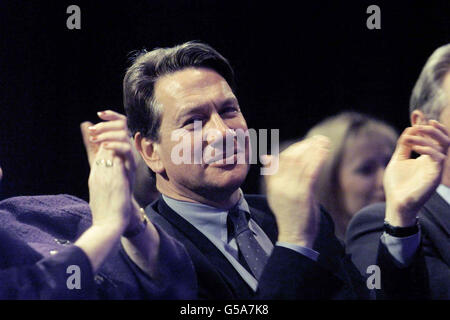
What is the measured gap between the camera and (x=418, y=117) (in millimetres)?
1943

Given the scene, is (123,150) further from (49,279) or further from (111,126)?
(49,279)

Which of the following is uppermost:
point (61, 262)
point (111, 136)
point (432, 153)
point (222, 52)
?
point (222, 52)

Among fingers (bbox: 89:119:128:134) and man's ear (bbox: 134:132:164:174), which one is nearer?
fingers (bbox: 89:119:128:134)

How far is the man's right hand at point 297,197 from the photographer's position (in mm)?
1487

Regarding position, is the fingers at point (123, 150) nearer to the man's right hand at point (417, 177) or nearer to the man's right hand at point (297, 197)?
the man's right hand at point (297, 197)

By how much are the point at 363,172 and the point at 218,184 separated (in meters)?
0.68

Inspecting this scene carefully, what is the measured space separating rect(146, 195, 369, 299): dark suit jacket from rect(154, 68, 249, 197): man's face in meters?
0.10

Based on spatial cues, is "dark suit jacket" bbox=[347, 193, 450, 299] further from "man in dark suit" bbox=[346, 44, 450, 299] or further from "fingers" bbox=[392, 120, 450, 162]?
"fingers" bbox=[392, 120, 450, 162]

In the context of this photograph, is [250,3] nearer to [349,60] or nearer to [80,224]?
[349,60]

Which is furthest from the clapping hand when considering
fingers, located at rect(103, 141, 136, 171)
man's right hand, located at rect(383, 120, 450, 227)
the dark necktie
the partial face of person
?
the partial face of person

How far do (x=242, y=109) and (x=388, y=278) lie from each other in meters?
0.59

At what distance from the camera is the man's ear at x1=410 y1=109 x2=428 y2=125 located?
193 centimetres

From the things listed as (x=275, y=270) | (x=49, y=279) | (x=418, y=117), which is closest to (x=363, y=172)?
(x=418, y=117)

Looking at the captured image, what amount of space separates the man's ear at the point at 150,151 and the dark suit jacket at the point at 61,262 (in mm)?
191
